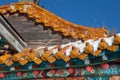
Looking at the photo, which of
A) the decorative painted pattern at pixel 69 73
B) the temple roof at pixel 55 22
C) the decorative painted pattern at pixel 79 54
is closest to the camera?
the decorative painted pattern at pixel 79 54

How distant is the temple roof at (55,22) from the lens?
9680 mm

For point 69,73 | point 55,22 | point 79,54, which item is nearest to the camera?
point 79,54

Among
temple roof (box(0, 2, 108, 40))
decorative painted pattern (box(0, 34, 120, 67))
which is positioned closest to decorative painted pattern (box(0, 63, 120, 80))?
decorative painted pattern (box(0, 34, 120, 67))

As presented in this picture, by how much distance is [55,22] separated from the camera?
9.93 m

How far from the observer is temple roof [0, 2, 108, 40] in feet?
31.8

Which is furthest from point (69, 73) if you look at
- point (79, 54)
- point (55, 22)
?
point (55, 22)

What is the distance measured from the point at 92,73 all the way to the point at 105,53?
18.1 inches

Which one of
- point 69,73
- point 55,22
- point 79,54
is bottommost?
→ point 69,73

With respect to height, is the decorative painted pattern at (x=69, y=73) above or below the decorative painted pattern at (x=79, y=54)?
below

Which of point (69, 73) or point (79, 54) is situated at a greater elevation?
point (79, 54)

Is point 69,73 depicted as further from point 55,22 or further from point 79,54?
point 55,22

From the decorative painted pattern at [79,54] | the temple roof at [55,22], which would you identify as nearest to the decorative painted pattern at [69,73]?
the decorative painted pattern at [79,54]

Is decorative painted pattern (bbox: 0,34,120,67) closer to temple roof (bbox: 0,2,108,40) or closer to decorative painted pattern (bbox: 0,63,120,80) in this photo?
decorative painted pattern (bbox: 0,63,120,80)

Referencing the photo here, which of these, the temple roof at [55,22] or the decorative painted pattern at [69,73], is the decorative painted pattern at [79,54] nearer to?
the decorative painted pattern at [69,73]
